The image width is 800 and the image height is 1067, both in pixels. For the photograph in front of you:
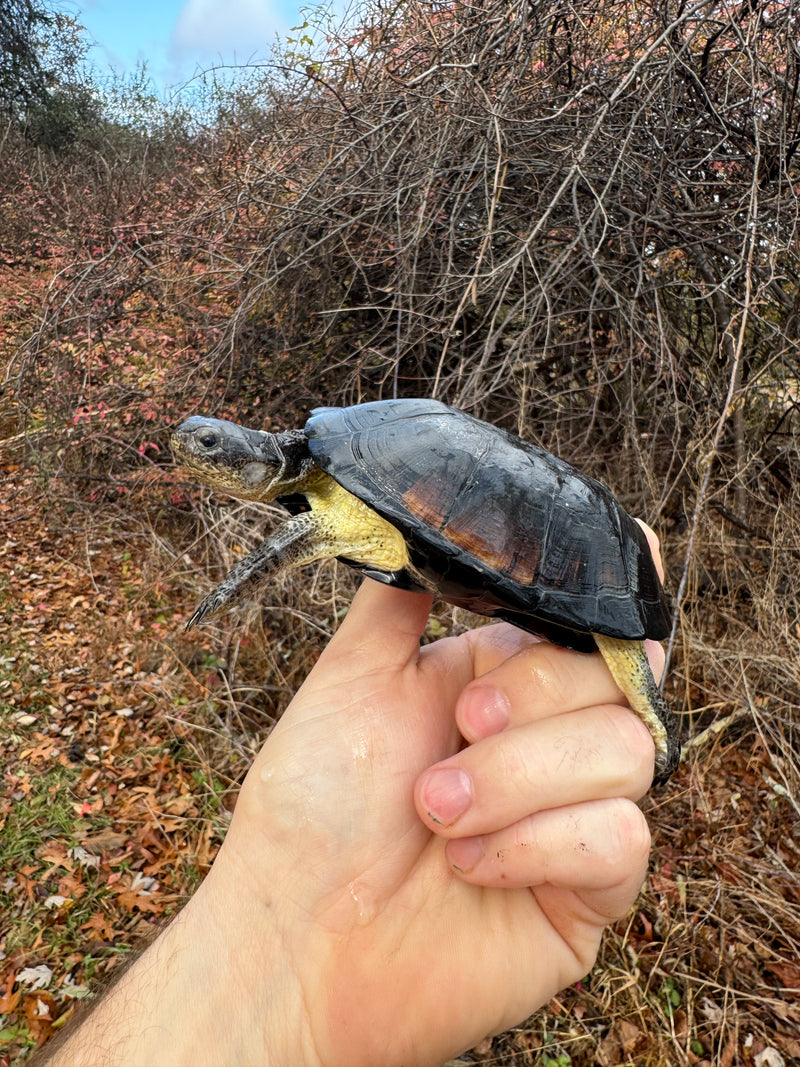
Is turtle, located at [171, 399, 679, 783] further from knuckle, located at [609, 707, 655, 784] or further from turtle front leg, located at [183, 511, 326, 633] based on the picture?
knuckle, located at [609, 707, 655, 784]

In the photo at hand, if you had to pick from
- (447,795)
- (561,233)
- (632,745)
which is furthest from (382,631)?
(561,233)

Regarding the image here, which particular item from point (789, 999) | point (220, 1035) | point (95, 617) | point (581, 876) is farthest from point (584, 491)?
point (95, 617)

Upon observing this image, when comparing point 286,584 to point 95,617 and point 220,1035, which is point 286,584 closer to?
point 95,617

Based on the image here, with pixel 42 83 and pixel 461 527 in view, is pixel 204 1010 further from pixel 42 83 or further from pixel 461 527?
pixel 42 83

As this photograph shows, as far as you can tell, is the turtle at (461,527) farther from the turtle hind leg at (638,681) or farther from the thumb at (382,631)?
the thumb at (382,631)

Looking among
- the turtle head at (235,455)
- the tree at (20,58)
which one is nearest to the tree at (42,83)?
the tree at (20,58)

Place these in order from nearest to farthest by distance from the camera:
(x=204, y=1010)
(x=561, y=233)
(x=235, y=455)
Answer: (x=204, y=1010), (x=235, y=455), (x=561, y=233)
